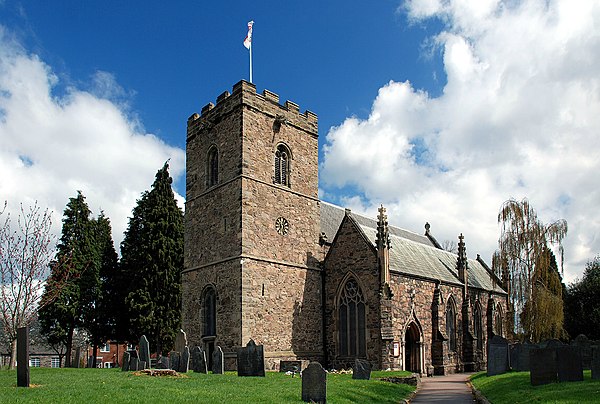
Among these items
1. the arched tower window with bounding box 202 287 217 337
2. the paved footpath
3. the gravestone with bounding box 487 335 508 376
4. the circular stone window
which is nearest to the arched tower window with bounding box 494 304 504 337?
the paved footpath

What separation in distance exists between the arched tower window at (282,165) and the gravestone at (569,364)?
55.2 ft

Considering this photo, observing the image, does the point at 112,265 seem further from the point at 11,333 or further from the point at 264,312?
the point at 264,312

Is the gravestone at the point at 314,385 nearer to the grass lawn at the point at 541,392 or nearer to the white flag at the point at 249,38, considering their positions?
the grass lawn at the point at 541,392

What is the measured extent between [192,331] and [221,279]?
358 cm

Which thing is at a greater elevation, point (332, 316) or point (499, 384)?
point (332, 316)

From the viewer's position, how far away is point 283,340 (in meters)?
26.5

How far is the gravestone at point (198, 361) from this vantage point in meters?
21.2

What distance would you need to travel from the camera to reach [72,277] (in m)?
36.0

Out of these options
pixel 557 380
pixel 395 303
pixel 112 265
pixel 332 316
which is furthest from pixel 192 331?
pixel 557 380

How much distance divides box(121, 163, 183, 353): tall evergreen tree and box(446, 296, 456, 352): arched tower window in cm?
1747

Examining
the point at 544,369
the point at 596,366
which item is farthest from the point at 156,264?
the point at 596,366

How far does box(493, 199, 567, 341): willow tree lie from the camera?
28.9 m

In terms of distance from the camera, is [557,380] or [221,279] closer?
[557,380]

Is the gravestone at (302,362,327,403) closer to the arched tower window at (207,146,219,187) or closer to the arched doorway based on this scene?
the arched doorway
